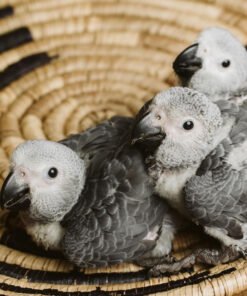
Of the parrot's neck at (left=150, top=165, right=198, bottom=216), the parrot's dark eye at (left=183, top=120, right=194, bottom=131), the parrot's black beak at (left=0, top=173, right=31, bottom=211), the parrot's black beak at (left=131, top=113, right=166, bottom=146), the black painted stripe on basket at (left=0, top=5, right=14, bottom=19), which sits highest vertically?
the parrot's dark eye at (left=183, top=120, right=194, bottom=131)

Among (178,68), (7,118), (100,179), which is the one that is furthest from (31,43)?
(100,179)

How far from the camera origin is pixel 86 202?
1128 millimetres

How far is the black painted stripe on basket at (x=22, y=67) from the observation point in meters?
1.63

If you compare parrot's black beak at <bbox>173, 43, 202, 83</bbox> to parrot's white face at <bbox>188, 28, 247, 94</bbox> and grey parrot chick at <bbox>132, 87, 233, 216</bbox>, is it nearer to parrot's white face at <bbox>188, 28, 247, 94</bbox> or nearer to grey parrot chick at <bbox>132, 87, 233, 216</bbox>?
parrot's white face at <bbox>188, 28, 247, 94</bbox>

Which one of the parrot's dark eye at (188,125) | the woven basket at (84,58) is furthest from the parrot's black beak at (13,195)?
the parrot's dark eye at (188,125)

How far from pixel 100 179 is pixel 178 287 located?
0.88 ft

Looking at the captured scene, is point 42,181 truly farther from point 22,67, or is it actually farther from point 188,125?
point 22,67

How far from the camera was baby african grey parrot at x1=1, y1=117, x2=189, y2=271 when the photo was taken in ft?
3.52

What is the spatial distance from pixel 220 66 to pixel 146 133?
0.29 meters

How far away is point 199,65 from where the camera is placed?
1257 mm

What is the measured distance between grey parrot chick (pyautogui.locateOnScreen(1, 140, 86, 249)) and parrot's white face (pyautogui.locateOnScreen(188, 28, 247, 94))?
353mm

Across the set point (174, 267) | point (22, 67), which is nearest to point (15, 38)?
point (22, 67)

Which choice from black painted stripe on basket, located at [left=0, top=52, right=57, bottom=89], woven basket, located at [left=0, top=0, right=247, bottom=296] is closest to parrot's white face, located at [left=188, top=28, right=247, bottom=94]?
woven basket, located at [left=0, top=0, right=247, bottom=296]

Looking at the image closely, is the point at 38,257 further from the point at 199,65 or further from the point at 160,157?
the point at 199,65
